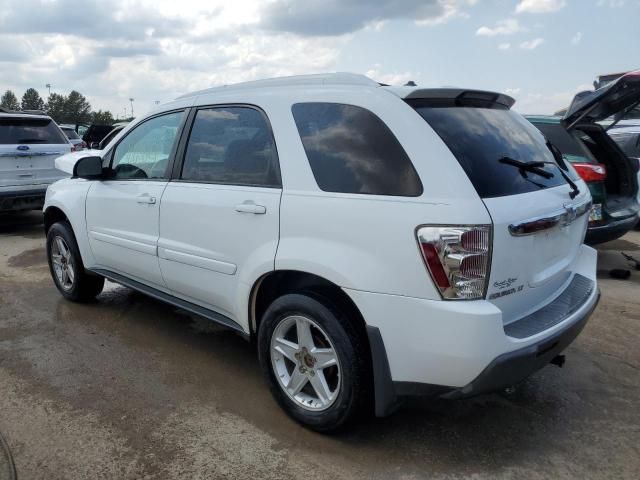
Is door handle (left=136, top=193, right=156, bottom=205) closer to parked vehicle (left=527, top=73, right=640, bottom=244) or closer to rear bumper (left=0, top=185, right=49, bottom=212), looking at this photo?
parked vehicle (left=527, top=73, right=640, bottom=244)

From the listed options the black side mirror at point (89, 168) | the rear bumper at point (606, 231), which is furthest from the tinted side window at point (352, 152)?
the rear bumper at point (606, 231)

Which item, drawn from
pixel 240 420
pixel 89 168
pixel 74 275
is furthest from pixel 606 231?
pixel 74 275

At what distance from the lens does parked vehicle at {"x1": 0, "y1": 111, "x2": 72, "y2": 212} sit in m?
8.31

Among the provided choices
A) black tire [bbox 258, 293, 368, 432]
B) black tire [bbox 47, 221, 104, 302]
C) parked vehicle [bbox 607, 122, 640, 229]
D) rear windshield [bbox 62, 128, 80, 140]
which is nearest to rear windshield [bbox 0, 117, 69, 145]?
black tire [bbox 47, 221, 104, 302]

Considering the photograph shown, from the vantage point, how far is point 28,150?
8.55 metres

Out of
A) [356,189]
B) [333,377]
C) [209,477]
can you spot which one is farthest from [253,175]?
[209,477]

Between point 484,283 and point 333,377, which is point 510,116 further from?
point 333,377

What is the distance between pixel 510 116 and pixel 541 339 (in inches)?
53.4

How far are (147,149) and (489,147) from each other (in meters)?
2.53

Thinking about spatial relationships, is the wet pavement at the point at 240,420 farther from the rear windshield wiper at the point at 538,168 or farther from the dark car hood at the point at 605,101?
the dark car hood at the point at 605,101

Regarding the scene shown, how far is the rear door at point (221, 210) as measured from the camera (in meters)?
3.00

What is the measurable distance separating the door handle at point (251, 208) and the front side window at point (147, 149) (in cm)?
98

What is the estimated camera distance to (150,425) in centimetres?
302

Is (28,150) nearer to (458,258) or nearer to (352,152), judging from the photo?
(352,152)
